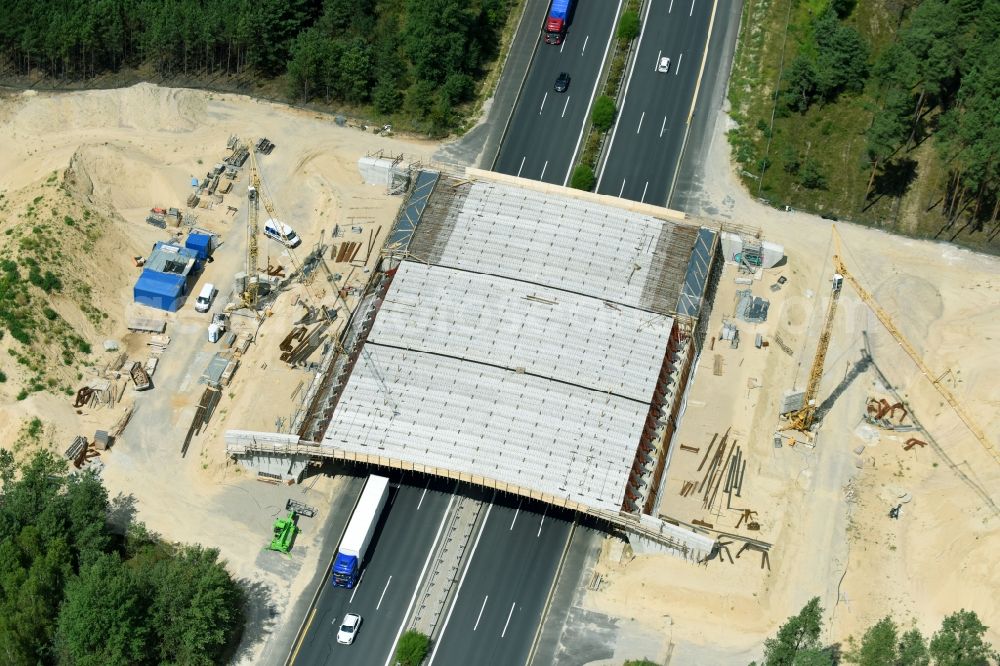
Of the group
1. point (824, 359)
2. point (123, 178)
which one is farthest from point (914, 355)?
point (123, 178)

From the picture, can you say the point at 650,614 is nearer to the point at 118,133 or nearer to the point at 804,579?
the point at 804,579

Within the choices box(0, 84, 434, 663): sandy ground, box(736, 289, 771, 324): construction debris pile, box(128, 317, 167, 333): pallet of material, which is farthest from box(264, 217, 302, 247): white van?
box(736, 289, 771, 324): construction debris pile

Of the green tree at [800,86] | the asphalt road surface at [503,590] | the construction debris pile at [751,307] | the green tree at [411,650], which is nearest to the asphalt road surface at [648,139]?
the green tree at [800,86]

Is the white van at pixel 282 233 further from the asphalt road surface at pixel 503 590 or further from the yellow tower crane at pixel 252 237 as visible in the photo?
the asphalt road surface at pixel 503 590

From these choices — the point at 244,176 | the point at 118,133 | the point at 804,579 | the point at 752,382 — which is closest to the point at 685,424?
the point at 752,382

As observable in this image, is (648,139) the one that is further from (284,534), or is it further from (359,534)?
(284,534)

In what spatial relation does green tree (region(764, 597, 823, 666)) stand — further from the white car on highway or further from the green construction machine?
the green construction machine
